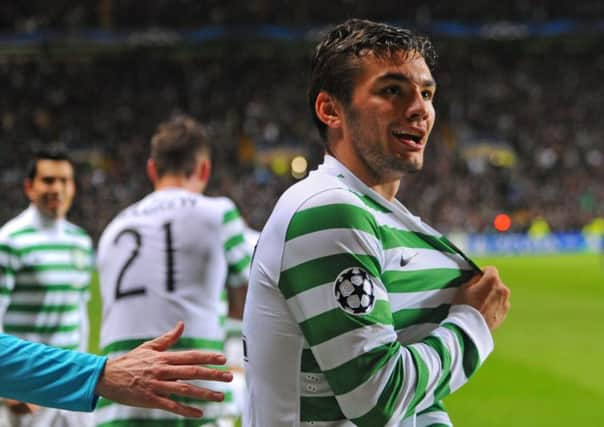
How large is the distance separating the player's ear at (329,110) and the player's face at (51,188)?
9.02 feet

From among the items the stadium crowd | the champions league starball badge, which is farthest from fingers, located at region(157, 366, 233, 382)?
the stadium crowd

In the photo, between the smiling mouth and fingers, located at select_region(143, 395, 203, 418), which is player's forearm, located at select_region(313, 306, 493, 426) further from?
the smiling mouth

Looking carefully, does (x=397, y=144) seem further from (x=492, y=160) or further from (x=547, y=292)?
(x=492, y=160)

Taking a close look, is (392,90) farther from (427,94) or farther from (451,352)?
(451,352)

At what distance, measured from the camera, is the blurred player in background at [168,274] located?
3232 millimetres

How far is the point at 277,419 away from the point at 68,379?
45 cm

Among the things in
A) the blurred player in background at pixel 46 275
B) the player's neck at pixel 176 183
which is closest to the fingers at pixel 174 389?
the player's neck at pixel 176 183

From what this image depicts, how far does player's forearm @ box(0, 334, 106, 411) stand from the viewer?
1.68 metres

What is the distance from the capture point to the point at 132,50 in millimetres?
32594

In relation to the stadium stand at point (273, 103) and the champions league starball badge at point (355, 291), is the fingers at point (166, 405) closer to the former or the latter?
the champions league starball badge at point (355, 291)

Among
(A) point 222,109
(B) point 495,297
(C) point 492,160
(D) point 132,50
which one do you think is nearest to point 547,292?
(B) point 495,297

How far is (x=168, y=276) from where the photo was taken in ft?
10.7

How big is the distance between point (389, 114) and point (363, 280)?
0.41 meters

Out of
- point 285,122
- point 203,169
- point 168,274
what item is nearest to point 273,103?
point 285,122
